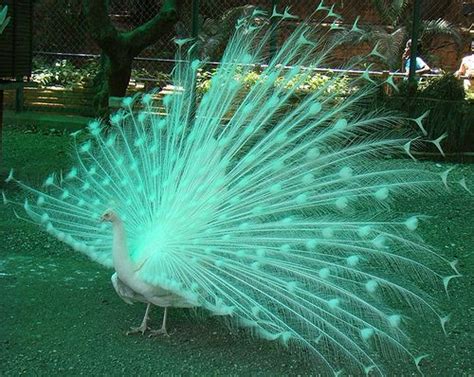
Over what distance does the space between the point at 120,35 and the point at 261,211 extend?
5764mm

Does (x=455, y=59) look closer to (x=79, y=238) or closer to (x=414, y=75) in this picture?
(x=414, y=75)

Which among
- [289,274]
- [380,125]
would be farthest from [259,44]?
[289,274]

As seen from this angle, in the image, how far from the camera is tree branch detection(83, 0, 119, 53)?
8859 millimetres

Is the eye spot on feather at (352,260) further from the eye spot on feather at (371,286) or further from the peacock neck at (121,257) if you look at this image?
the peacock neck at (121,257)

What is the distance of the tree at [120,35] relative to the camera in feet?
29.1

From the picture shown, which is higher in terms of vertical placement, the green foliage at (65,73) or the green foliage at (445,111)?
the green foliage at (445,111)

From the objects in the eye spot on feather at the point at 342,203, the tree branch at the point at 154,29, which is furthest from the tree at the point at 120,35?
the eye spot on feather at the point at 342,203

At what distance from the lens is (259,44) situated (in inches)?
Answer: 194

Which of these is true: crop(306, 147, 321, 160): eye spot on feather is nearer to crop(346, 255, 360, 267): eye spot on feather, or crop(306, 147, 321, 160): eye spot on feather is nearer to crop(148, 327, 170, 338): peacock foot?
crop(346, 255, 360, 267): eye spot on feather

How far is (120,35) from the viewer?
9.10m

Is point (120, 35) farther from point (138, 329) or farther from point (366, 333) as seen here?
point (366, 333)

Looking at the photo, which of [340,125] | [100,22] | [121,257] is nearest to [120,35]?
→ [100,22]

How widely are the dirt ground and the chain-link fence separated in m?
7.40

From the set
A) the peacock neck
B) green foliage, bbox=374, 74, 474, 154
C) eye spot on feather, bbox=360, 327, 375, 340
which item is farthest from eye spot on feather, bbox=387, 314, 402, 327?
green foliage, bbox=374, 74, 474, 154
